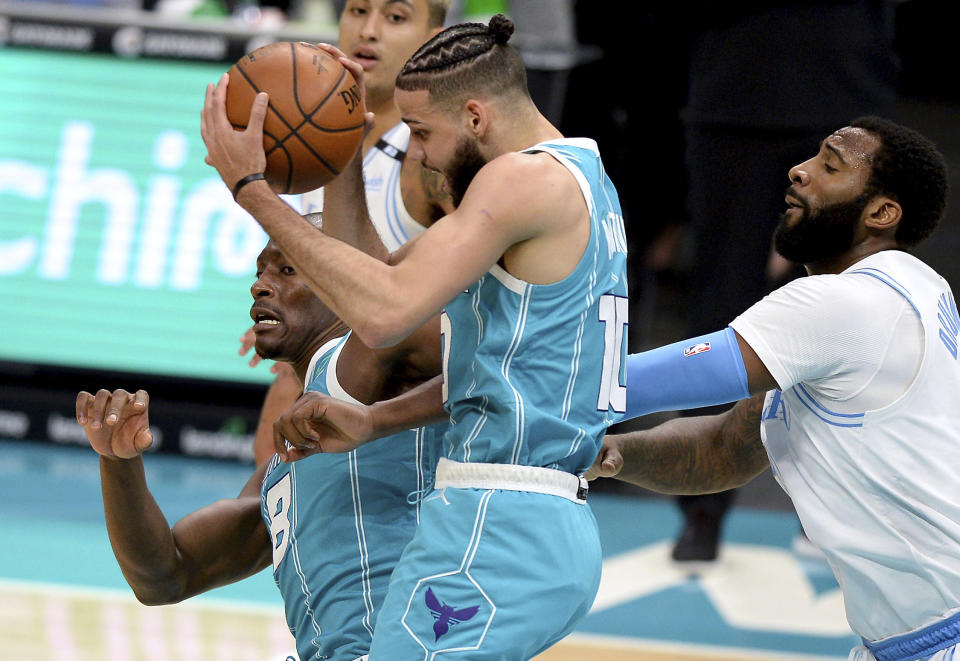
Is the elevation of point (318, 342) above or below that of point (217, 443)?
above

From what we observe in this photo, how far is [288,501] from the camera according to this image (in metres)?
3.25

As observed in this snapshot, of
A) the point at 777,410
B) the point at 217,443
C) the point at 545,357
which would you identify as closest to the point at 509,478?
the point at 545,357

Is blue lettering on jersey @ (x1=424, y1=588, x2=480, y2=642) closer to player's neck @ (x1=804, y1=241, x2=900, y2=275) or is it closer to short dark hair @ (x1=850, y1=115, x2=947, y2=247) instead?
player's neck @ (x1=804, y1=241, x2=900, y2=275)

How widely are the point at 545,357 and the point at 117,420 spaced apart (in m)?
1.03

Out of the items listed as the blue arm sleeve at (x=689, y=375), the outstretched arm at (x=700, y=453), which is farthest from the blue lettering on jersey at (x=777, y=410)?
the blue arm sleeve at (x=689, y=375)

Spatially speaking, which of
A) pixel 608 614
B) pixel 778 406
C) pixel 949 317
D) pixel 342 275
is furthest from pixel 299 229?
pixel 608 614

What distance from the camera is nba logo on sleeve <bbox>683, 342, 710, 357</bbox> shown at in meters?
3.09

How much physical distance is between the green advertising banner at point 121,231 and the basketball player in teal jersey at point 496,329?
4.76m

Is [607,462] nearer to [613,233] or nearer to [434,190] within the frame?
[613,233]

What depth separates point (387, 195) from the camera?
15.0ft

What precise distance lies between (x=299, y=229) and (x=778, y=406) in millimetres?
1313

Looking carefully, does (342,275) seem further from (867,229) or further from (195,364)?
(195,364)

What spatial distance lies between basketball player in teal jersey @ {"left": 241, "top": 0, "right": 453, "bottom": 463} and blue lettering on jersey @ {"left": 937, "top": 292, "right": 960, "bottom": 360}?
1693mm

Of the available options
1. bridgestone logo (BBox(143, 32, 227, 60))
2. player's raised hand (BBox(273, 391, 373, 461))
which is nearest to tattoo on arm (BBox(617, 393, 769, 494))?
player's raised hand (BBox(273, 391, 373, 461))
